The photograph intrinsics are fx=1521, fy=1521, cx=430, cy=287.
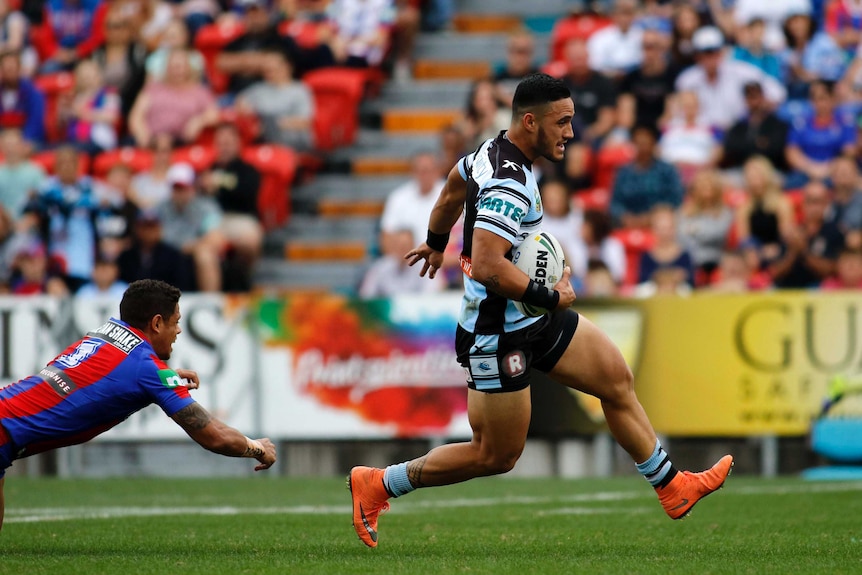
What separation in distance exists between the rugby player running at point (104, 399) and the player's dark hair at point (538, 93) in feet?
6.62

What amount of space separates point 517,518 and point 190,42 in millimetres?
12573

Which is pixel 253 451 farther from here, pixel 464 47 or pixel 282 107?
pixel 464 47

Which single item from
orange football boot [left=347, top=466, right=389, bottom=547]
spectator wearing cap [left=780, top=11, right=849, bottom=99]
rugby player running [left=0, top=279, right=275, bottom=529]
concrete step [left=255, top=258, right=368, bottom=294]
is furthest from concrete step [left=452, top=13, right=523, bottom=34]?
rugby player running [left=0, top=279, right=275, bottom=529]

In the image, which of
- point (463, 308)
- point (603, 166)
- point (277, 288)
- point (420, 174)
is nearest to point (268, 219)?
point (277, 288)

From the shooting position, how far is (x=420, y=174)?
16078 millimetres

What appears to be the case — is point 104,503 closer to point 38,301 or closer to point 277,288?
point 38,301

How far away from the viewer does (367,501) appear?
747 cm

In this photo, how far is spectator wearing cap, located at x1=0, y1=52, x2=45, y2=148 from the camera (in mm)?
20156

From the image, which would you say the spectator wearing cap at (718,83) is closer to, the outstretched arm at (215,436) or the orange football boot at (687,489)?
the orange football boot at (687,489)

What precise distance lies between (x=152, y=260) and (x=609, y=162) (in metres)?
5.00

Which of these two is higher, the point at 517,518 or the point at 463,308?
the point at 463,308

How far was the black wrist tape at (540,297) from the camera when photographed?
22.9ft

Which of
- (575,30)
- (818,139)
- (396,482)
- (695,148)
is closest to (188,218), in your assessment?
(575,30)

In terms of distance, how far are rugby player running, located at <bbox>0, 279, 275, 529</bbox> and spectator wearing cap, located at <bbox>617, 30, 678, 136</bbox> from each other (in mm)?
10423
